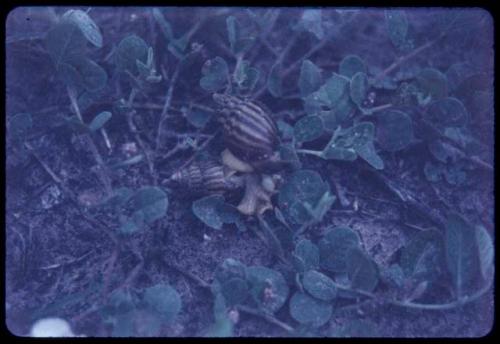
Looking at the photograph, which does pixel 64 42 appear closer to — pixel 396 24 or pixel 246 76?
pixel 246 76

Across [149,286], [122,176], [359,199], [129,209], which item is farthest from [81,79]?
[359,199]

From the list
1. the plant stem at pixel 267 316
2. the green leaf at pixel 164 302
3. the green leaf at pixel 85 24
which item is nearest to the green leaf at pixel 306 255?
the plant stem at pixel 267 316

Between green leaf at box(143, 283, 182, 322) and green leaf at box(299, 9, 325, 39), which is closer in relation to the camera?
green leaf at box(143, 283, 182, 322)

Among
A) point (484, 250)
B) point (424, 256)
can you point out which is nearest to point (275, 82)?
point (424, 256)

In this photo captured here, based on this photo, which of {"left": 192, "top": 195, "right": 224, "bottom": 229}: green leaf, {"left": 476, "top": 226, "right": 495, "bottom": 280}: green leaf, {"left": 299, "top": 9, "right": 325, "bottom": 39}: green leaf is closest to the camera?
{"left": 476, "top": 226, "right": 495, "bottom": 280}: green leaf

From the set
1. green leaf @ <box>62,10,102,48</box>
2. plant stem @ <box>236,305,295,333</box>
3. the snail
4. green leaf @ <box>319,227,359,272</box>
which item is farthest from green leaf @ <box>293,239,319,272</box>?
green leaf @ <box>62,10,102,48</box>

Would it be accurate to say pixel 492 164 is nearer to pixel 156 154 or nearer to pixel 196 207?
Answer: pixel 196 207

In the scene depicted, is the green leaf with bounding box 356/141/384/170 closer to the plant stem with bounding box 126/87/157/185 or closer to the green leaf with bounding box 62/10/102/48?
the plant stem with bounding box 126/87/157/185
